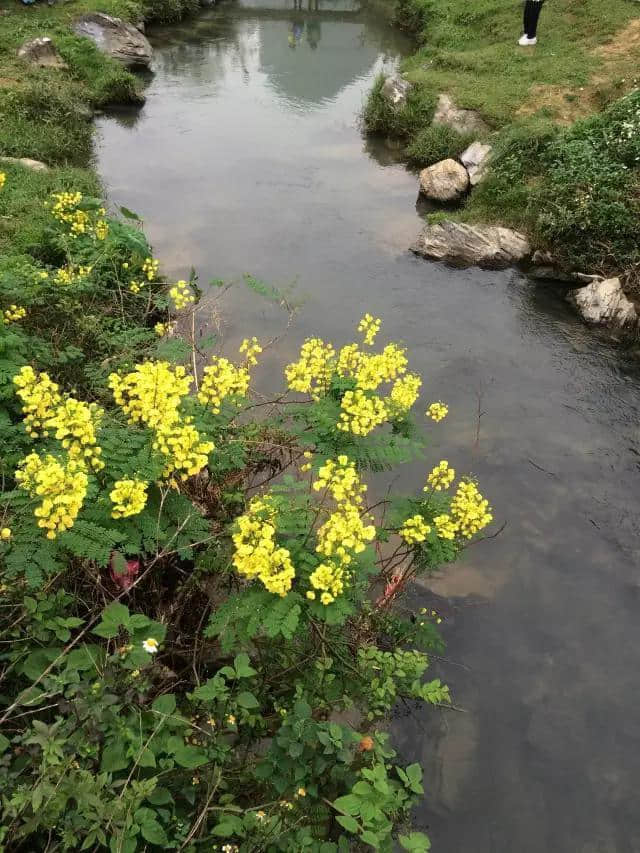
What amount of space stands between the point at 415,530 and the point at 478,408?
3.97 m

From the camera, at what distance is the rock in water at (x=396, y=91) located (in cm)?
1393

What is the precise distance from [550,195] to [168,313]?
23.1 feet

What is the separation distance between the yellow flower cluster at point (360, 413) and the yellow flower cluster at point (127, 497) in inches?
55.7

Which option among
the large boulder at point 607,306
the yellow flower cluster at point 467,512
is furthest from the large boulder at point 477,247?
the yellow flower cluster at point 467,512

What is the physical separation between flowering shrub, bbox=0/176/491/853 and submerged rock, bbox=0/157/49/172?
7.56 meters

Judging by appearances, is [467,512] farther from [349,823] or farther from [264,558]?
[349,823]

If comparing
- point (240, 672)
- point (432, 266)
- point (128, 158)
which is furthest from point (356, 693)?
point (128, 158)

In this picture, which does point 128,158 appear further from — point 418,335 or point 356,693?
point 356,693

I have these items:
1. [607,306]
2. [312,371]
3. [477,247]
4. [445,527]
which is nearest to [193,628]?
[445,527]

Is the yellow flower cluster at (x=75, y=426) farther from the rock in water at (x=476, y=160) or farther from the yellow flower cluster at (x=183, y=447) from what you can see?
the rock in water at (x=476, y=160)

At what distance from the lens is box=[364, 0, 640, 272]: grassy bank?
31.1ft

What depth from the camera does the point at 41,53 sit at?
46.4 feet

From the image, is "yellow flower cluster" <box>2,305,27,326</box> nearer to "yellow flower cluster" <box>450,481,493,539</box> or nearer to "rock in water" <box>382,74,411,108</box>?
"yellow flower cluster" <box>450,481,493,539</box>

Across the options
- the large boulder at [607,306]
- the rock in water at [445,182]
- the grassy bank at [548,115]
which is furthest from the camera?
the rock in water at [445,182]
